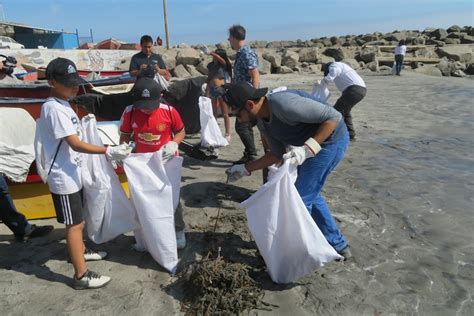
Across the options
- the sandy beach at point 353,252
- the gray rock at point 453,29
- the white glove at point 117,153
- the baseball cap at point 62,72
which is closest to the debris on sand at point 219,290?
the sandy beach at point 353,252

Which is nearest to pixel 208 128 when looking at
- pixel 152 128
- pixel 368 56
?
pixel 152 128

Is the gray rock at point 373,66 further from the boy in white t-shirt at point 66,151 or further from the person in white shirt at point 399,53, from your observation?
the boy in white t-shirt at point 66,151

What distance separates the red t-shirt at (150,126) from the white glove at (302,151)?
1.01 meters

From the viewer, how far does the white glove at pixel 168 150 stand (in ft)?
9.68

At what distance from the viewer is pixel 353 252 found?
330 centimetres

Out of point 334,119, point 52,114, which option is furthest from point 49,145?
point 334,119

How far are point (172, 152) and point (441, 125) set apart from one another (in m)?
6.75

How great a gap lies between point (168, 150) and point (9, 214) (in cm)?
157

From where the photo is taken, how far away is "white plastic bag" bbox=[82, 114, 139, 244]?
9.59 ft

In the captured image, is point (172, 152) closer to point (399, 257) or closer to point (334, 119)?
point (334, 119)

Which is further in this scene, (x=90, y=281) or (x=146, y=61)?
(x=146, y=61)

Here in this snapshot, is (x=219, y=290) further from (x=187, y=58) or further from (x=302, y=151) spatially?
(x=187, y=58)

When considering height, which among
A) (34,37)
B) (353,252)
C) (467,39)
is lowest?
(353,252)

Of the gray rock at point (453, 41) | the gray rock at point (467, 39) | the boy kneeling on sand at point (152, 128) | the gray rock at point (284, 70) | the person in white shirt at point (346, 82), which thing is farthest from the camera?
the gray rock at point (467, 39)
